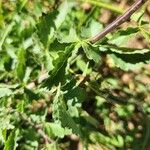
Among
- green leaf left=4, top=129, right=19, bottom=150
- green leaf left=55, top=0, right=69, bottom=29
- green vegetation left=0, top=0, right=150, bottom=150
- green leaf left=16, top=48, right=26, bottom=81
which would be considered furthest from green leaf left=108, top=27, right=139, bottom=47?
green leaf left=4, top=129, right=19, bottom=150

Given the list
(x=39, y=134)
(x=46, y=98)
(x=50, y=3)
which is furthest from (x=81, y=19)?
(x=39, y=134)

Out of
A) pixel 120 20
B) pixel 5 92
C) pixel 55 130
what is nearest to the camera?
pixel 120 20

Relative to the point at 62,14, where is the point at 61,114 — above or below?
below

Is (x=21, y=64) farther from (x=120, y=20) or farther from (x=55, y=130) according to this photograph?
(x=120, y=20)

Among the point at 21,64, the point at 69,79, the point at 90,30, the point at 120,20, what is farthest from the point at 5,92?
the point at 120,20

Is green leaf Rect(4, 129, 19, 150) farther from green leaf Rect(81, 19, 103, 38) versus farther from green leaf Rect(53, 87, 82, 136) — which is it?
green leaf Rect(81, 19, 103, 38)
